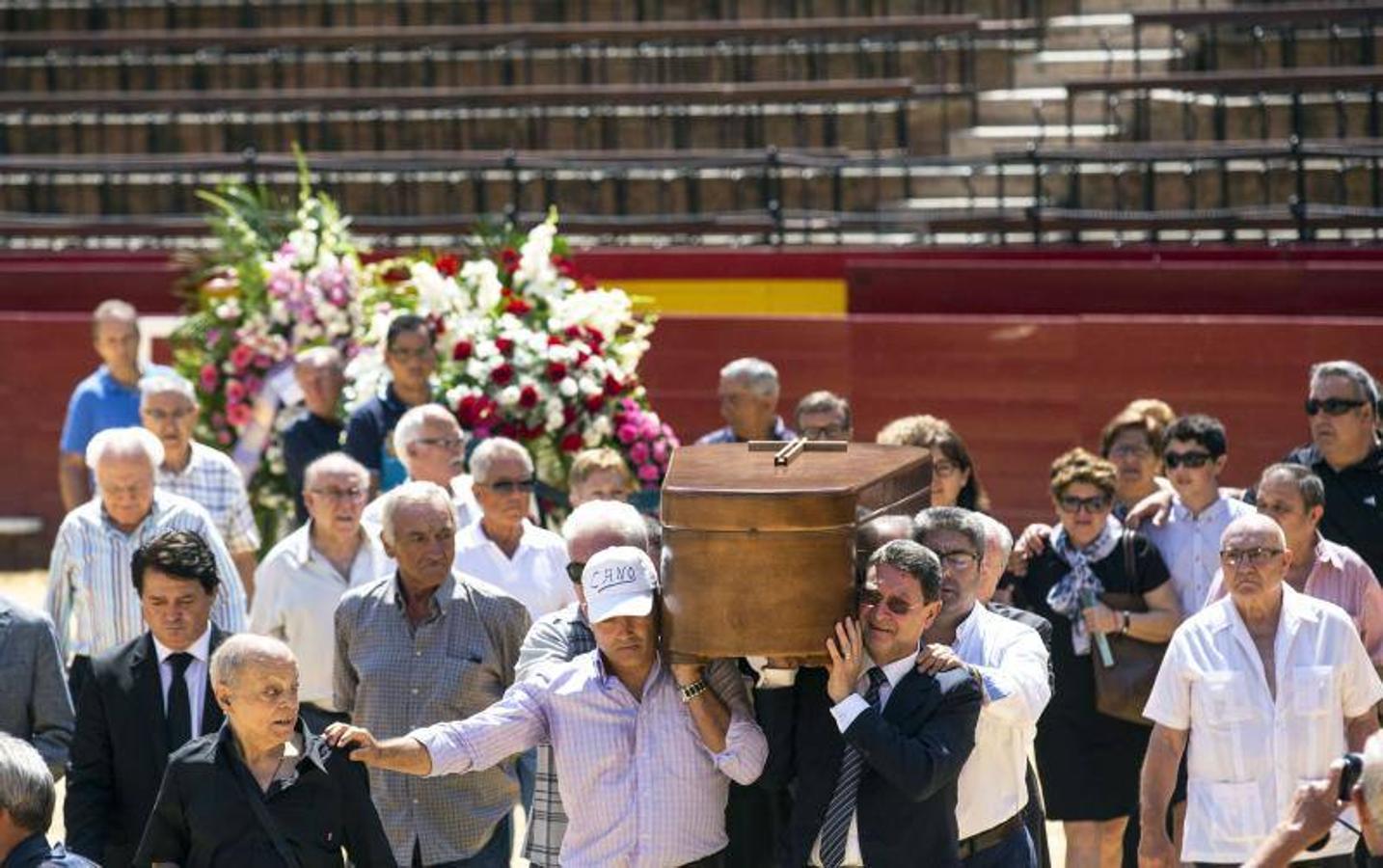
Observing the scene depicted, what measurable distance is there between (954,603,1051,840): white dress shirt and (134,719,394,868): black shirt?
4.41ft

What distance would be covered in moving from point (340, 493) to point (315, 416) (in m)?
2.75

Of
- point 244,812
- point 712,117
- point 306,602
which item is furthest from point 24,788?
point 712,117

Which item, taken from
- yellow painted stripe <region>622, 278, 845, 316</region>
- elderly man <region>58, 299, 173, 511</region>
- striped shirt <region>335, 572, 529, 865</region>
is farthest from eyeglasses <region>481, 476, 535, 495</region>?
yellow painted stripe <region>622, 278, 845, 316</region>

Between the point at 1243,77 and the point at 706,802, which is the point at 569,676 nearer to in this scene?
the point at 706,802

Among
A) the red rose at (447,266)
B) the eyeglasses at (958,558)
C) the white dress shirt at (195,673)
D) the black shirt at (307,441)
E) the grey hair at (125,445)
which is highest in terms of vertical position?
the red rose at (447,266)

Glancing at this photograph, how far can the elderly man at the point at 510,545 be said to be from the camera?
7.93 metres

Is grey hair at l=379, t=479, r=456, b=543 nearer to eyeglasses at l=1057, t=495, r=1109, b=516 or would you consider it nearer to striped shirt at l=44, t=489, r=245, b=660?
striped shirt at l=44, t=489, r=245, b=660

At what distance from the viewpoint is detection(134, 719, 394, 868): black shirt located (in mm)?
5680

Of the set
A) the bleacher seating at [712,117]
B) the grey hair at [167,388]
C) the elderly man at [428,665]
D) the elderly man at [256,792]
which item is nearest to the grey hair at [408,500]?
the elderly man at [428,665]

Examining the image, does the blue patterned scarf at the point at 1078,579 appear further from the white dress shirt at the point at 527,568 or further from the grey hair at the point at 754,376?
the grey hair at the point at 754,376

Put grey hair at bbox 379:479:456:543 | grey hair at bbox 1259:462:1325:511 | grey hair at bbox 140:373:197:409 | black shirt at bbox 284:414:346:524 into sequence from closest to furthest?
1. grey hair at bbox 379:479:456:543
2. grey hair at bbox 1259:462:1325:511
3. grey hair at bbox 140:373:197:409
4. black shirt at bbox 284:414:346:524

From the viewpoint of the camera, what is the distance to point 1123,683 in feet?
25.5

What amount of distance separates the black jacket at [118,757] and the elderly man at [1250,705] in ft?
8.10

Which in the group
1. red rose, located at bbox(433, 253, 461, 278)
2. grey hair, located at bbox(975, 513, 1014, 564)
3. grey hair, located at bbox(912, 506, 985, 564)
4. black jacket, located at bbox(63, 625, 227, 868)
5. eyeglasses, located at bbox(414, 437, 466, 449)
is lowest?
black jacket, located at bbox(63, 625, 227, 868)
